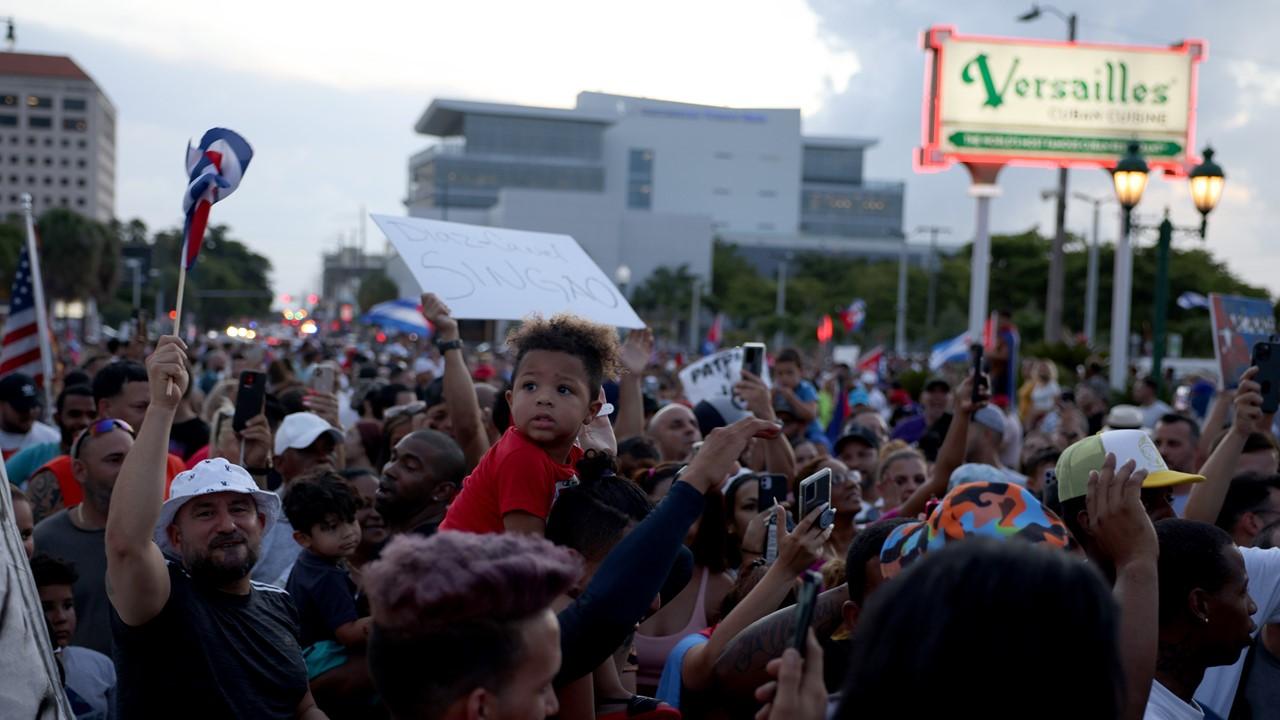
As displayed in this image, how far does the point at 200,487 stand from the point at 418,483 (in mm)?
1766

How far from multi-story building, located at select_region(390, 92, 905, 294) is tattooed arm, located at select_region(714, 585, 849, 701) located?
85419 millimetres

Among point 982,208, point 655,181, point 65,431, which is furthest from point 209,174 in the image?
point 655,181

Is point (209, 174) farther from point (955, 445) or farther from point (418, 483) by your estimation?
point (955, 445)

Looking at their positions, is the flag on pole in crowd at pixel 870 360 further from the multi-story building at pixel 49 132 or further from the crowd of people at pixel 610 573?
the multi-story building at pixel 49 132

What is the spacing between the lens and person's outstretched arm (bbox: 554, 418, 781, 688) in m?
2.72

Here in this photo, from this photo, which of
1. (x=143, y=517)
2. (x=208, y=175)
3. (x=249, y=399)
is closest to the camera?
(x=143, y=517)

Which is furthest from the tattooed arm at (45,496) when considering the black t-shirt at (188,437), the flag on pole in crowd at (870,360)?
the flag on pole in crowd at (870,360)

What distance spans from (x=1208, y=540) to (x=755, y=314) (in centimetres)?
8462

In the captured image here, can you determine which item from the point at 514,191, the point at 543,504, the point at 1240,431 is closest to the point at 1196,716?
the point at 543,504

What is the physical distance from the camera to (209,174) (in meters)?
4.61

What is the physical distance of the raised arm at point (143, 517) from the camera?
130 inches

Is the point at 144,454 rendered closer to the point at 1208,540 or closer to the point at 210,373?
the point at 1208,540

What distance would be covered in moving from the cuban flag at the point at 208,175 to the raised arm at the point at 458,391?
117cm

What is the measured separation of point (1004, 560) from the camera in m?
1.82
